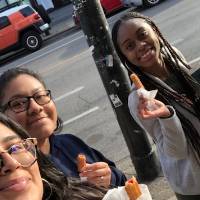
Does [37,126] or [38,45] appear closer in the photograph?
[37,126]

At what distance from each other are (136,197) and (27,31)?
1630 centimetres

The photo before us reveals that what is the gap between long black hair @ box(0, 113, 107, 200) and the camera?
2.15 meters

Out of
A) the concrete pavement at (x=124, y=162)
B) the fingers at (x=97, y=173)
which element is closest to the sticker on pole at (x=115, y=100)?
the concrete pavement at (x=124, y=162)

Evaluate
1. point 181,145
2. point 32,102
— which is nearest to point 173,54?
point 181,145

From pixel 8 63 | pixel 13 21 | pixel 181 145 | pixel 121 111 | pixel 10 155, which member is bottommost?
pixel 8 63

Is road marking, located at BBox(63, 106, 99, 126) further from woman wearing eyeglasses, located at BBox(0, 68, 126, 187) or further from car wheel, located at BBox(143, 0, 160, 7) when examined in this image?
car wheel, located at BBox(143, 0, 160, 7)

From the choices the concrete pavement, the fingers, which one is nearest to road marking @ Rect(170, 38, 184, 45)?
the concrete pavement

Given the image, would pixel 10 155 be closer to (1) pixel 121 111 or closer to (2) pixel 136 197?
(2) pixel 136 197

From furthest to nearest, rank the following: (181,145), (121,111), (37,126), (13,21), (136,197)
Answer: (13,21), (121,111), (181,145), (37,126), (136,197)

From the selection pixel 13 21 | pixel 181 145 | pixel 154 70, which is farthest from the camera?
pixel 13 21

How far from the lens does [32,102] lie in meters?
2.51

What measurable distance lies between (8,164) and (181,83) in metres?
1.61

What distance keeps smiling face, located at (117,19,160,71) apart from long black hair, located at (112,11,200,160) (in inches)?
1.8

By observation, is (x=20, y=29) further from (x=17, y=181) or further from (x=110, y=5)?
(x=17, y=181)
